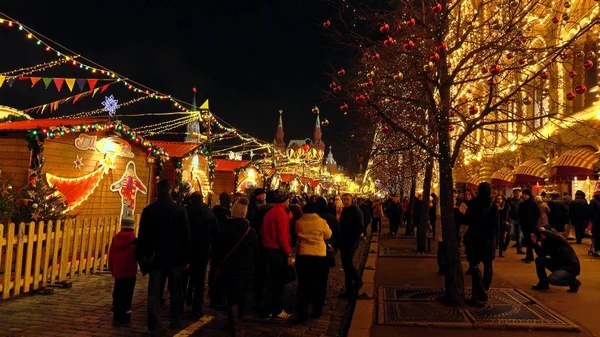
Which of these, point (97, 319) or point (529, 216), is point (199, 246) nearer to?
point (97, 319)

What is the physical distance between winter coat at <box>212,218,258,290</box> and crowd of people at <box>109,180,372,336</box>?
0.04ft

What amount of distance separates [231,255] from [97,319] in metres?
2.32

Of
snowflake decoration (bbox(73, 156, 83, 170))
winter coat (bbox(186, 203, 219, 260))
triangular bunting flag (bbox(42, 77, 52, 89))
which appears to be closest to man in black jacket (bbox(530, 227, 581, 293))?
winter coat (bbox(186, 203, 219, 260))

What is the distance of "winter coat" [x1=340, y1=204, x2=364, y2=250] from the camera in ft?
26.4

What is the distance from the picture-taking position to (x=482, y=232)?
748 centimetres

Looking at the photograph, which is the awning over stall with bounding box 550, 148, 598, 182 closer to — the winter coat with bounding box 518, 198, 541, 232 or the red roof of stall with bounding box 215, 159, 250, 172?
the winter coat with bounding box 518, 198, 541, 232

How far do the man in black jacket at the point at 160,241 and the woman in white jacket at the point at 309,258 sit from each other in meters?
1.70

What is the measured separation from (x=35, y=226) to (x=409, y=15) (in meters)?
7.44

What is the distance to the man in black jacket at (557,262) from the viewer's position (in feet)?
26.9

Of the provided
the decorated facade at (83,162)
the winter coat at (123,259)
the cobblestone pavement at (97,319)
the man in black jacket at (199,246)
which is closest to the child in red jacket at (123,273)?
the winter coat at (123,259)

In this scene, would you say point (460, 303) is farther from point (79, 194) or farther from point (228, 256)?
point (79, 194)

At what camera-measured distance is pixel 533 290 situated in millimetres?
8641

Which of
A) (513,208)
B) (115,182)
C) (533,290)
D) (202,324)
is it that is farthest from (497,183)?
(202,324)

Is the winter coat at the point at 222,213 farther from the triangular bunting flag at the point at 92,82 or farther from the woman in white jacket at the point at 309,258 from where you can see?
the triangular bunting flag at the point at 92,82
